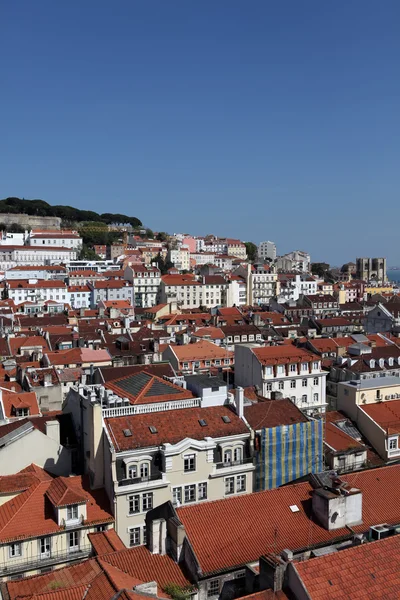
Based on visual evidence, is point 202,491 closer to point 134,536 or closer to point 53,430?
point 134,536

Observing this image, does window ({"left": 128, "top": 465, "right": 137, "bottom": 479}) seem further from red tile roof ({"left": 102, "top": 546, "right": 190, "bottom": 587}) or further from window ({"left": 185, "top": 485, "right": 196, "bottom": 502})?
red tile roof ({"left": 102, "top": 546, "right": 190, "bottom": 587})

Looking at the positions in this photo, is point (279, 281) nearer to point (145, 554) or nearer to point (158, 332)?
point (158, 332)

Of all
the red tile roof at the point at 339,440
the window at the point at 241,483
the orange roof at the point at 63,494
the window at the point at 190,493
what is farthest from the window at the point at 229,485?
the orange roof at the point at 63,494

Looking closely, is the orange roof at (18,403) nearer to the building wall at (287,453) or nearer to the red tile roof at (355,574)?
the building wall at (287,453)

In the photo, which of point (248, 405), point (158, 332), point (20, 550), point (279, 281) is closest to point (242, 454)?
point (248, 405)

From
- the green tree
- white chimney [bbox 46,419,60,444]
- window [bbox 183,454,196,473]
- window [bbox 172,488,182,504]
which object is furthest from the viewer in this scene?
the green tree

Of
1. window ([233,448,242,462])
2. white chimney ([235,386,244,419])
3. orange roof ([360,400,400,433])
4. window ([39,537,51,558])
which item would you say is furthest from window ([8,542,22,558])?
orange roof ([360,400,400,433])
